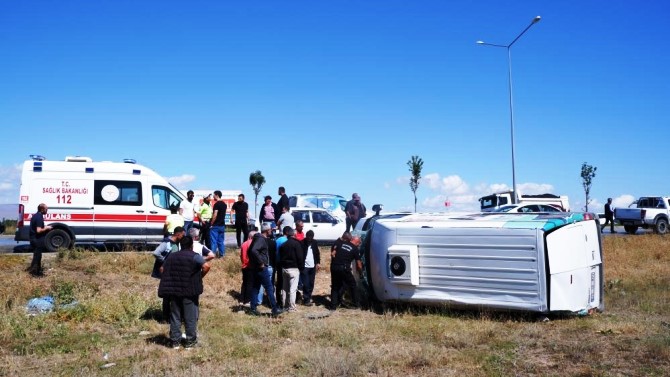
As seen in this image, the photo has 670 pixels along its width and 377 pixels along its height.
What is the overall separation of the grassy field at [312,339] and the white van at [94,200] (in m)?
3.78

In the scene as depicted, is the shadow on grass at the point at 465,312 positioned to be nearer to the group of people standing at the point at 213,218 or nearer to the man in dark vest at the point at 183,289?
the man in dark vest at the point at 183,289

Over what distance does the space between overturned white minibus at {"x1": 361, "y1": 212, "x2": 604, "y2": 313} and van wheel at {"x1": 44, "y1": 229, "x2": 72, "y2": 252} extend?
10.2 m

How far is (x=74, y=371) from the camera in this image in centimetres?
806

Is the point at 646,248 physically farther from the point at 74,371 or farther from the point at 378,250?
the point at 74,371

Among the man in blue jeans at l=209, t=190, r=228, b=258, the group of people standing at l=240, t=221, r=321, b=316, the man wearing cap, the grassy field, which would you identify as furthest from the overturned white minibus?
the man wearing cap

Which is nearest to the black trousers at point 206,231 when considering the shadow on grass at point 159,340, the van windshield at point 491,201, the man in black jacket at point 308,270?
the man in black jacket at point 308,270

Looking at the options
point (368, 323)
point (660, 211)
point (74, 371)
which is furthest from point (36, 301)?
point (660, 211)

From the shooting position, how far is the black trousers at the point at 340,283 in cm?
1320

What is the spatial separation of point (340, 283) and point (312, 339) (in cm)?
354

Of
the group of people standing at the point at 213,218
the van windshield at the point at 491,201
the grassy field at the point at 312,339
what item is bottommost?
the grassy field at the point at 312,339

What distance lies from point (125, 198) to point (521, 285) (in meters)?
12.5

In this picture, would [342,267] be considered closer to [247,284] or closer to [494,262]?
[247,284]

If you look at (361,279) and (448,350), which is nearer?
(448,350)

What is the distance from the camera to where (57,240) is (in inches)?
709
